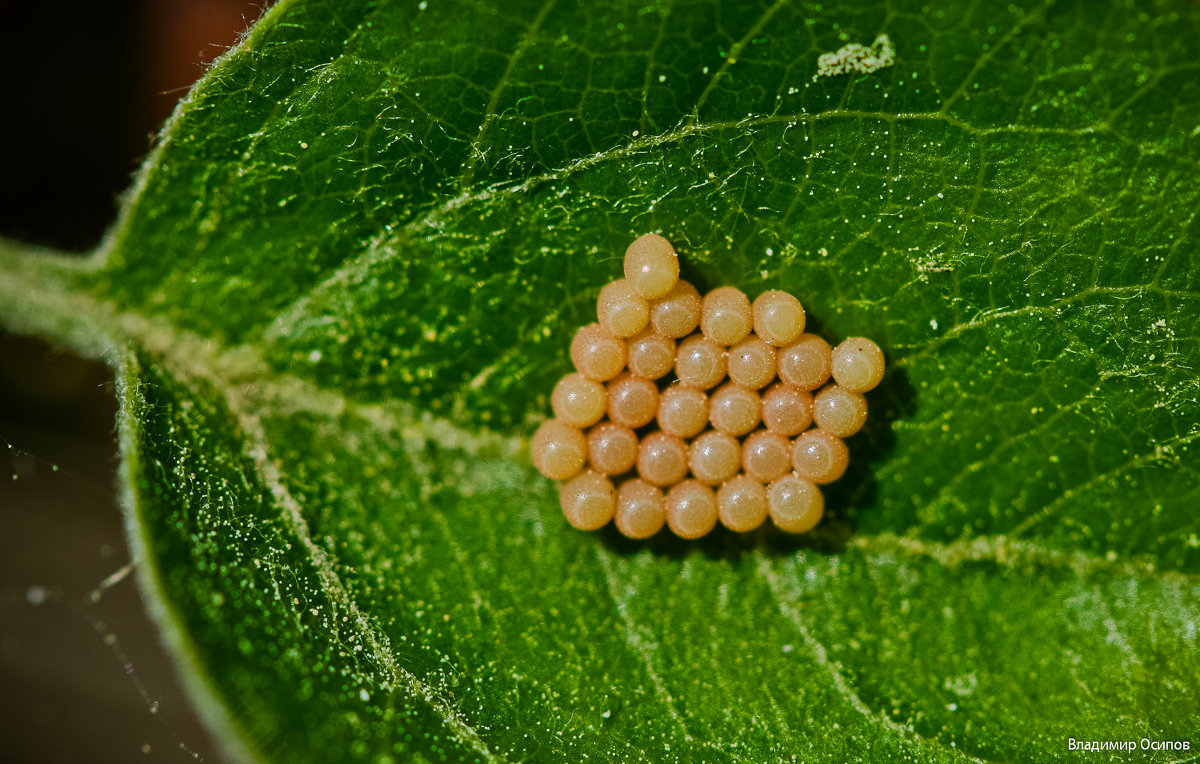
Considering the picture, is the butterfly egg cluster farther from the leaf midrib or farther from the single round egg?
the leaf midrib

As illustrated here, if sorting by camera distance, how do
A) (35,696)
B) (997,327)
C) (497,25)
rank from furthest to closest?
(35,696), (997,327), (497,25)

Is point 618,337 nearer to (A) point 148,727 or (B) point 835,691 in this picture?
(B) point 835,691

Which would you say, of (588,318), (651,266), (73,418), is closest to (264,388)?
(588,318)

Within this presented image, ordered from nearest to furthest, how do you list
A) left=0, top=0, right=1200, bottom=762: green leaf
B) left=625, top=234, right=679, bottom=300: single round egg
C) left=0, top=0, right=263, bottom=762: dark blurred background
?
left=0, top=0, right=1200, bottom=762: green leaf
left=625, top=234, right=679, bottom=300: single round egg
left=0, top=0, right=263, bottom=762: dark blurred background

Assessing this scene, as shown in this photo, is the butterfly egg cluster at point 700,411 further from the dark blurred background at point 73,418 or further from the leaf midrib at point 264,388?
the dark blurred background at point 73,418

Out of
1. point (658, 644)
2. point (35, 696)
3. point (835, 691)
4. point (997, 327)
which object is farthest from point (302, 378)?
point (35, 696)

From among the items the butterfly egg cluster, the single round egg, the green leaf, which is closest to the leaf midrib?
the green leaf
